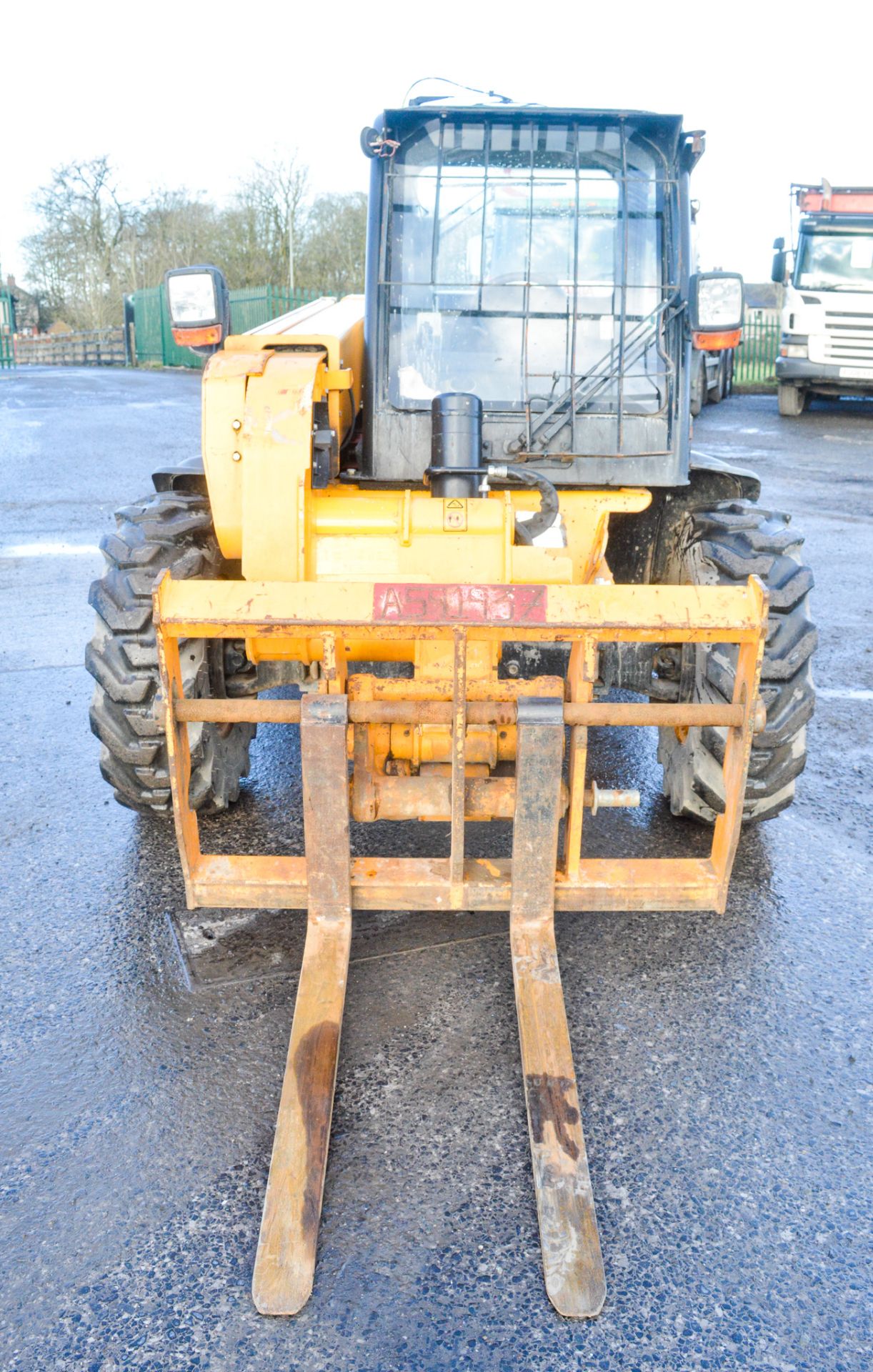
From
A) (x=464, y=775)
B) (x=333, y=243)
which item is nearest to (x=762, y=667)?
(x=464, y=775)

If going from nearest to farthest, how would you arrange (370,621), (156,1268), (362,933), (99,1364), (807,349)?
(99,1364) < (156,1268) < (370,621) < (362,933) < (807,349)

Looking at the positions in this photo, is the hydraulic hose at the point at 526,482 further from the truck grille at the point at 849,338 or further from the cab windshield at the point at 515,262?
the truck grille at the point at 849,338

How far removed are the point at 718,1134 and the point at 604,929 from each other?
1020mm

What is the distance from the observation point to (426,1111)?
2996 mm

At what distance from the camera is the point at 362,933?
12.6ft

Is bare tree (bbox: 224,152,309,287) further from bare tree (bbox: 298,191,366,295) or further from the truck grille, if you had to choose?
the truck grille

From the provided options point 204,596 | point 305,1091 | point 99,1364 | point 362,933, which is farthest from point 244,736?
point 99,1364

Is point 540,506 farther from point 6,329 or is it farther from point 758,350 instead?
point 6,329

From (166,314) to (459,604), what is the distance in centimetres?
2636

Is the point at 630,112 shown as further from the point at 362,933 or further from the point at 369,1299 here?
the point at 369,1299

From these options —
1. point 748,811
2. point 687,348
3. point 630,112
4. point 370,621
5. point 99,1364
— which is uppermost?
point 630,112

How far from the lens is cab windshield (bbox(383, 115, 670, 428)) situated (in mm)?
4082

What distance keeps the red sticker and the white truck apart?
16.1 metres

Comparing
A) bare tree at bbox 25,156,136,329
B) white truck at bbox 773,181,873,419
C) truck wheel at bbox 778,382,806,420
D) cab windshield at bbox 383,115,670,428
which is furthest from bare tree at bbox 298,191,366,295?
cab windshield at bbox 383,115,670,428
